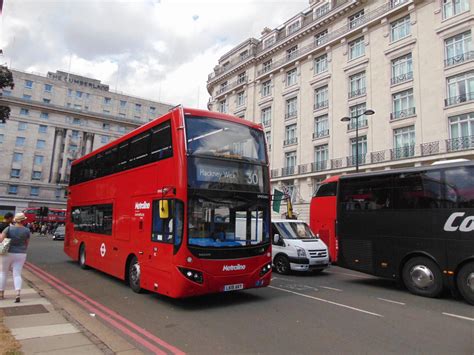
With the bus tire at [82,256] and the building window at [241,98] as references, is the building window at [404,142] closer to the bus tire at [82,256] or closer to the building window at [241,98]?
the building window at [241,98]

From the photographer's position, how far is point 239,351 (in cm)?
519

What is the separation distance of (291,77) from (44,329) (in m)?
40.5

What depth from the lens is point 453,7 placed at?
28.1 meters

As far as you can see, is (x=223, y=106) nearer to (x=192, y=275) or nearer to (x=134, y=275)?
(x=134, y=275)

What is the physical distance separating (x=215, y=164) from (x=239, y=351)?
394 centimetres

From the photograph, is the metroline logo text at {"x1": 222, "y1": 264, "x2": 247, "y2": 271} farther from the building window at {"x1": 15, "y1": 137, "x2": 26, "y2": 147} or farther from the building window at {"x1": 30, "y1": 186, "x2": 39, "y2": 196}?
the building window at {"x1": 15, "y1": 137, "x2": 26, "y2": 147}

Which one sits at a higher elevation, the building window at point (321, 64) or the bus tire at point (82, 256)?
the building window at point (321, 64)

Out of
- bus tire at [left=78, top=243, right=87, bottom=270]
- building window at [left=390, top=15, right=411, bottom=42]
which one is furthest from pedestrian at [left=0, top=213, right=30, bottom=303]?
building window at [left=390, top=15, right=411, bottom=42]

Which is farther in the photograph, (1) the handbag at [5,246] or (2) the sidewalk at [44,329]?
(1) the handbag at [5,246]

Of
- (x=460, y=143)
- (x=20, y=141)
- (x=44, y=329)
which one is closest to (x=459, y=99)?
(x=460, y=143)

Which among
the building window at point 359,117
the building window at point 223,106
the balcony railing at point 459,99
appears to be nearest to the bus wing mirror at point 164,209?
the balcony railing at point 459,99

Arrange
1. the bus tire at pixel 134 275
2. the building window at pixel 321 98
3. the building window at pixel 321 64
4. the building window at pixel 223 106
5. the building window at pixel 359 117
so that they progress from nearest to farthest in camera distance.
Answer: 1. the bus tire at pixel 134 275
2. the building window at pixel 359 117
3. the building window at pixel 321 98
4. the building window at pixel 321 64
5. the building window at pixel 223 106

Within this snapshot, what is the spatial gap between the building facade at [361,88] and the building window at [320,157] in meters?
0.10

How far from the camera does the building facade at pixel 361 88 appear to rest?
2745 centimetres
